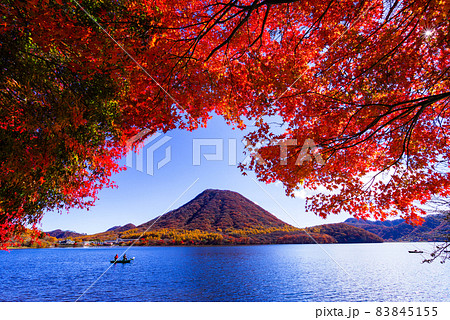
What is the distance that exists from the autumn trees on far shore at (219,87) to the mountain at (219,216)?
105 meters

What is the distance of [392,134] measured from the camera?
7449 millimetres

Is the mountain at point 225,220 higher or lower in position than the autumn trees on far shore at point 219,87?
lower

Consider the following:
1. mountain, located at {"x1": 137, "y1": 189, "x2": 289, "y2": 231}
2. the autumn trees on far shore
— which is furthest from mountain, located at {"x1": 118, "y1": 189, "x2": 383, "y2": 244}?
the autumn trees on far shore

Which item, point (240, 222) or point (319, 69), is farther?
point (240, 222)

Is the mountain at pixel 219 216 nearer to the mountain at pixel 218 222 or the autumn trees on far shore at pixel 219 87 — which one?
the mountain at pixel 218 222

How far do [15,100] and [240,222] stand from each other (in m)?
114

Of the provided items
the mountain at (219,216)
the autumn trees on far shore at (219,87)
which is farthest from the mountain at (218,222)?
the autumn trees on far shore at (219,87)

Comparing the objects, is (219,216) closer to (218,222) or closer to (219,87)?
(218,222)

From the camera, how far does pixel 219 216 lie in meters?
114

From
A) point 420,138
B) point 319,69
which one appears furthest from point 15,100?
point 420,138

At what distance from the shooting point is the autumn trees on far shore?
5332 millimetres

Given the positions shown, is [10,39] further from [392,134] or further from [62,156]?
[392,134]

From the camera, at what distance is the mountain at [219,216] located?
370 ft

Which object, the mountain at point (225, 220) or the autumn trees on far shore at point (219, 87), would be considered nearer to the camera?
the autumn trees on far shore at point (219, 87)
